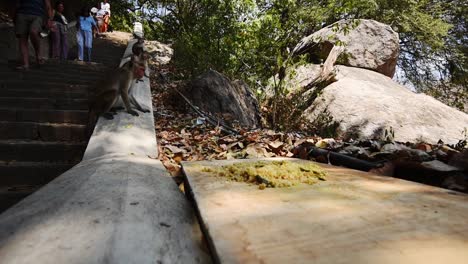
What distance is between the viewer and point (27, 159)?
3.15 metres

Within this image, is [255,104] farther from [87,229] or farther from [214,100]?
[87,229]

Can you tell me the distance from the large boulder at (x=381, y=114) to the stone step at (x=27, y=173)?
5.79 m

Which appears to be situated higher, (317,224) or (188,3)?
(188,3)

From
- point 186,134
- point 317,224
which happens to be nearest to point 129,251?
point 317,224

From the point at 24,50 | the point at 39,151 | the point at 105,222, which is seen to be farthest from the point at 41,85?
the point at 105,222

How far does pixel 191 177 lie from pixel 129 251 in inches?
32.7

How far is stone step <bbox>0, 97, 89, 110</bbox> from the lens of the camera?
4238mm

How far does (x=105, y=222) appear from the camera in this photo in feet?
3.95


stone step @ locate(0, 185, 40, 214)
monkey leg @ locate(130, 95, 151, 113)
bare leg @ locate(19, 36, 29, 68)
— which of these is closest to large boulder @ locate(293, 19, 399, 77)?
monkey leg @ locate(130, 95, 151, 113)

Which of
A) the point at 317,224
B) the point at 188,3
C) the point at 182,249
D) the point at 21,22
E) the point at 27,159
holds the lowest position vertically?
the point at 27,159

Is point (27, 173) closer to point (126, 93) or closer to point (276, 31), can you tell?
point (126, 93)

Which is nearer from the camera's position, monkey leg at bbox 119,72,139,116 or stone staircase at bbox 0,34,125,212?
stone staircase at bbox 0,34,125,212

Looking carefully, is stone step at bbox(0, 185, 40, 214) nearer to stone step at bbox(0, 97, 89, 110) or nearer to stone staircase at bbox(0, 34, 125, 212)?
stone staircase at bbox(0, 34, 125, 212)

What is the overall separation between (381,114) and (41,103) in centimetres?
664
